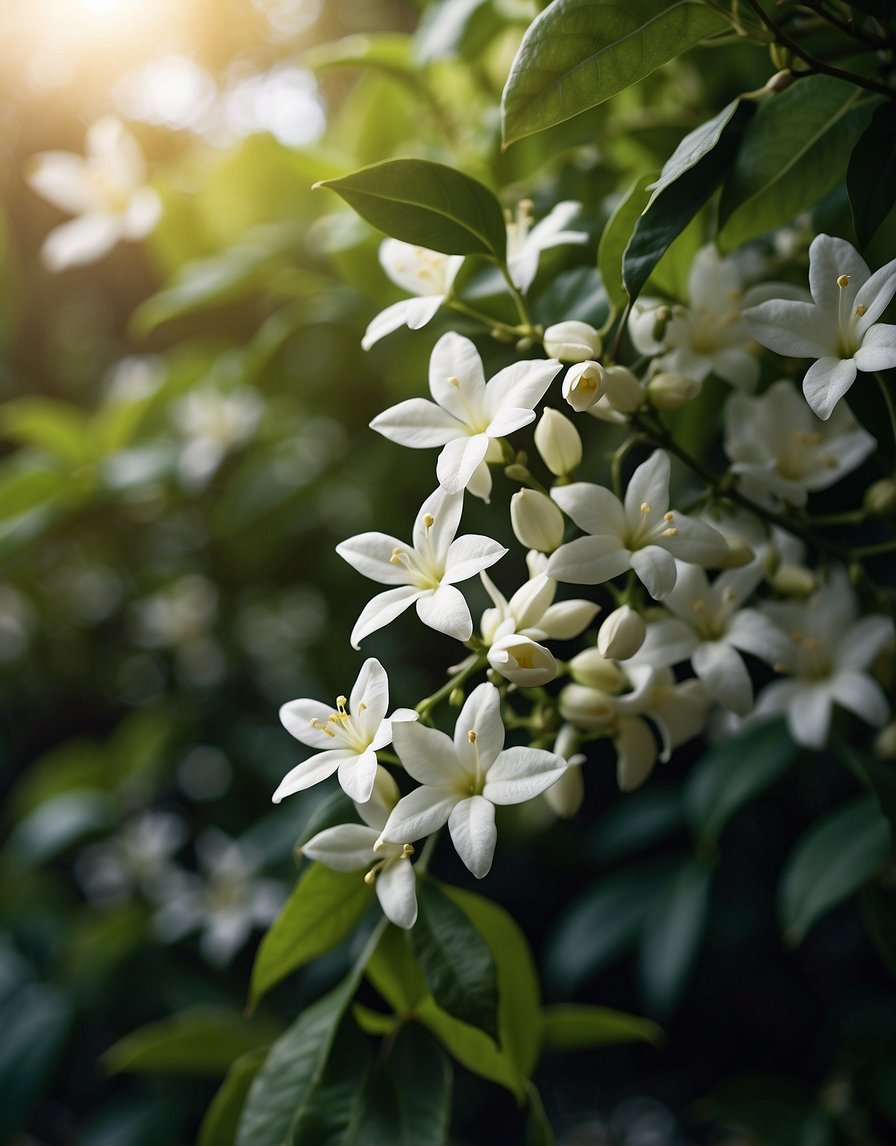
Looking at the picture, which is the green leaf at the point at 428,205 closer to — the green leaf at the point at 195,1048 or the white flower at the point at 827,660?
the white flower at the point at 827,660

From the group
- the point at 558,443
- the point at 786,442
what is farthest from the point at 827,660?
the point at 558,443

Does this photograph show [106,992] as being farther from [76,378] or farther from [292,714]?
[76,378]

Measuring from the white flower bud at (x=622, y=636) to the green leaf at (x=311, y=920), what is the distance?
0.20 m

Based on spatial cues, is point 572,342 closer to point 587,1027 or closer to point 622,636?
point 622,636

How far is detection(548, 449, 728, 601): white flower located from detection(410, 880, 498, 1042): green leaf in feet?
0.71

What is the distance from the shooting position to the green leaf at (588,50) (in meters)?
0.49

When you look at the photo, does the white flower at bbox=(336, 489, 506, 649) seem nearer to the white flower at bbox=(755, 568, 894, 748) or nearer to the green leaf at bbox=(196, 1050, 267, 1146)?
the white flower at bbox=(755, 568, 894, 748)

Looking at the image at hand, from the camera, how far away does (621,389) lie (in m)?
0.51

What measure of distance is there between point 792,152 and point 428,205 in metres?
0.21

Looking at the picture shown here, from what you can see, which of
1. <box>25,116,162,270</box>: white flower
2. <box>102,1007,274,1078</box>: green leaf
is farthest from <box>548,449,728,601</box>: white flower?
<box>25,116,162,270</box>: white flower

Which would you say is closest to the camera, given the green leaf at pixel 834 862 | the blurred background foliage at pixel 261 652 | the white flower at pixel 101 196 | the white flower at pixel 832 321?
the white flower at pixel 832 321

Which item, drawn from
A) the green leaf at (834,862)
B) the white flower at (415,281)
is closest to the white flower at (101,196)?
the white flower at (415,281)

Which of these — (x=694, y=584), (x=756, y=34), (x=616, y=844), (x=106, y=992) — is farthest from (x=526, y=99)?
(x=106, y=992)

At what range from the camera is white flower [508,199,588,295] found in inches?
23.4
